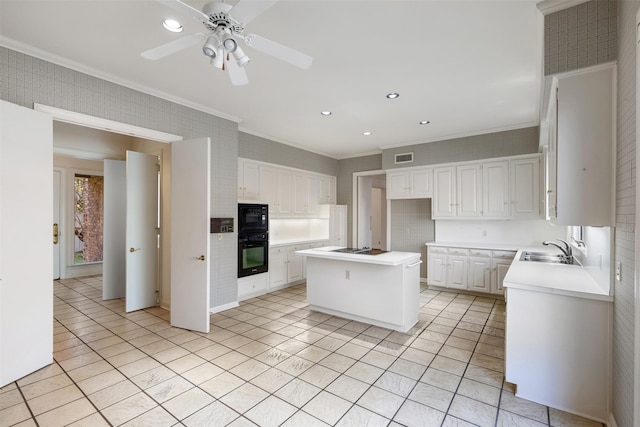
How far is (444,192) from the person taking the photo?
5.37m

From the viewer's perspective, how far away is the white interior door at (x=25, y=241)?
Answer: 2.34 m

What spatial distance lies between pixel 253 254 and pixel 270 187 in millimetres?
1294

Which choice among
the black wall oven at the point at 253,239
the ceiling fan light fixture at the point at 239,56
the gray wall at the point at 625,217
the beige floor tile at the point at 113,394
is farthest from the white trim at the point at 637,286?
the black wall oven at the point at 253,239

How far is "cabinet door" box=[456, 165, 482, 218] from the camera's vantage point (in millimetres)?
5062

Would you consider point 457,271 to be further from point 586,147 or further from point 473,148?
point 586,147

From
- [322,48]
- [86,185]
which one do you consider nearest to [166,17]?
[322,48]

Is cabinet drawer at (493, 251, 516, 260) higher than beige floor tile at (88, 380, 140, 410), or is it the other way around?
cabinet drawer at (493, 251, 516, 260)

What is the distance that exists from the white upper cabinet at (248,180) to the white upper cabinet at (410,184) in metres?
2.64

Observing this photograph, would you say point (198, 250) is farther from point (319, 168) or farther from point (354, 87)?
point (319, 168)

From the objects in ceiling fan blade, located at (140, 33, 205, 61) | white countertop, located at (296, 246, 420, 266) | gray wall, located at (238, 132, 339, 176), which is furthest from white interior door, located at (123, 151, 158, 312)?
ceiling fan blade, located at (140, 33, 205, 61)

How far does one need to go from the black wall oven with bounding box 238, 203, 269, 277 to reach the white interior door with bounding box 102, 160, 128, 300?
193 centimetres

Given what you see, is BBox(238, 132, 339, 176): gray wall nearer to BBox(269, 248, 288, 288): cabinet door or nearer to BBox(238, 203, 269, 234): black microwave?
BBox(238, 203, 269, 234): black microwave

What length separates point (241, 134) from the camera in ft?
16.2

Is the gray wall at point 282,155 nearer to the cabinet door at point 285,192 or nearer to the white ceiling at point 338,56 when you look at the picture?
the cabinet door at point 285,192
